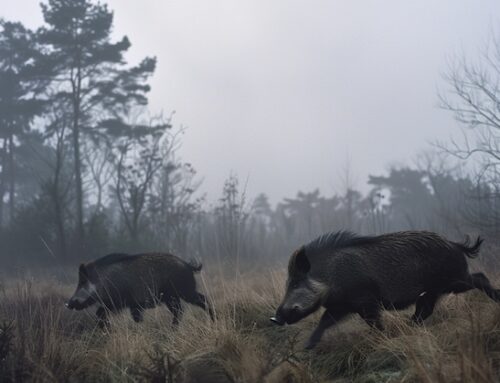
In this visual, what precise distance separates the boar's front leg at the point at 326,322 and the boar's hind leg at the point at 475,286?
1222 mm

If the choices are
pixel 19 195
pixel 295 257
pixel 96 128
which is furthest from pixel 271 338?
pixel 19 195

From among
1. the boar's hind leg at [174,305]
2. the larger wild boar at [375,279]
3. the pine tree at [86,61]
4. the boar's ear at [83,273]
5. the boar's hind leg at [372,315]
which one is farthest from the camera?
the pine tree at [86,61]

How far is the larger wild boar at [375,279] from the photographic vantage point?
5.94m

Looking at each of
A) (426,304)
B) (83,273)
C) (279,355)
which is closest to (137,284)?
(83,273)

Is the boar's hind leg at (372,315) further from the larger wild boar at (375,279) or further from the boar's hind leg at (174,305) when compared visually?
the boar's hind leg at (174,305)

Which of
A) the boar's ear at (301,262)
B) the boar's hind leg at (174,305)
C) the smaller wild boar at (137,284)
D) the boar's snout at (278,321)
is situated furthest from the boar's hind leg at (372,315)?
the smaller wild boar at (137,284)

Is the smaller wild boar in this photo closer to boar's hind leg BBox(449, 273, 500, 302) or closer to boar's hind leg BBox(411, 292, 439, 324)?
boar's hind leg BBox(411, 292, 439, 324)

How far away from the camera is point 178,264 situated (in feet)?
29.8

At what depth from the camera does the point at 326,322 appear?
19.3 feet

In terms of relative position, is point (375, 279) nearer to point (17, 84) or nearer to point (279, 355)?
point (279, 355)

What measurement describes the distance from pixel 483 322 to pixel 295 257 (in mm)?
1952

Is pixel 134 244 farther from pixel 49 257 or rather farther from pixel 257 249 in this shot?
pixel 257 249

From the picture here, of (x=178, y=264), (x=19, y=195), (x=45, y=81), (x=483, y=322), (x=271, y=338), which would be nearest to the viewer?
(x=483, y=322)

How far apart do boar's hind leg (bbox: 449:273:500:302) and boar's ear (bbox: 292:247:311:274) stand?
1.57 m
